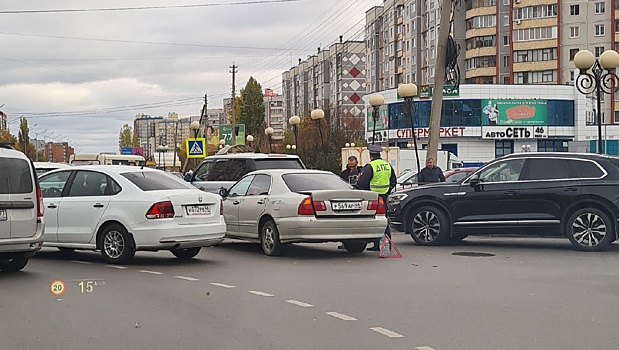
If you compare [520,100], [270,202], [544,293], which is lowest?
[544,293]

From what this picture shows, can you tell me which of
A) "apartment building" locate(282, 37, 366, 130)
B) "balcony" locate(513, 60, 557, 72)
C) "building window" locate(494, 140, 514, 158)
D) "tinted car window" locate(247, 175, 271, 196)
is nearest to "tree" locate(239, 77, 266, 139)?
"apartment building" locate(282, 37, 366, 130)

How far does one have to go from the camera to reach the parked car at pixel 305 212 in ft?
44.2

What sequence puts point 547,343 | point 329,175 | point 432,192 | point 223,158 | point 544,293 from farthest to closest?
point 223,158 → point 432,192 → point 329,175 → point 544,293 → point 547,343

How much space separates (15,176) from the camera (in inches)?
449

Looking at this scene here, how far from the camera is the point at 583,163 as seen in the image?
14852 millimetres

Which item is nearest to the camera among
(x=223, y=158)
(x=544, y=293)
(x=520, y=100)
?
(x=544, y=293)

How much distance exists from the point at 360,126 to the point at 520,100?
70.5 feet

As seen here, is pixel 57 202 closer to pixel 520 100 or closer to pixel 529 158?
pixel 529 158

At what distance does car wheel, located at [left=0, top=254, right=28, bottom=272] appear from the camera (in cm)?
1168

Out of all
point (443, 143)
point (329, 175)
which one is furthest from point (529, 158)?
point (443, 143)

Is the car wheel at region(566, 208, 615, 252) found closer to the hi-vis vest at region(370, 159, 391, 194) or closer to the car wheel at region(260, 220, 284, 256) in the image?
the hi-vis vest at region(370, 159, 391, 194)

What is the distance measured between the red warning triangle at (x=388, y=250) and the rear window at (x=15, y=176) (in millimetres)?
5934

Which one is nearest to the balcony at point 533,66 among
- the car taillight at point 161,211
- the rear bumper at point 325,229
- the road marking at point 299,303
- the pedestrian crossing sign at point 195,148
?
the pedestrian crossing sign at point 195,148

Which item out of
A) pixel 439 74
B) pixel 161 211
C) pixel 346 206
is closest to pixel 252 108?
pixel 439 74
